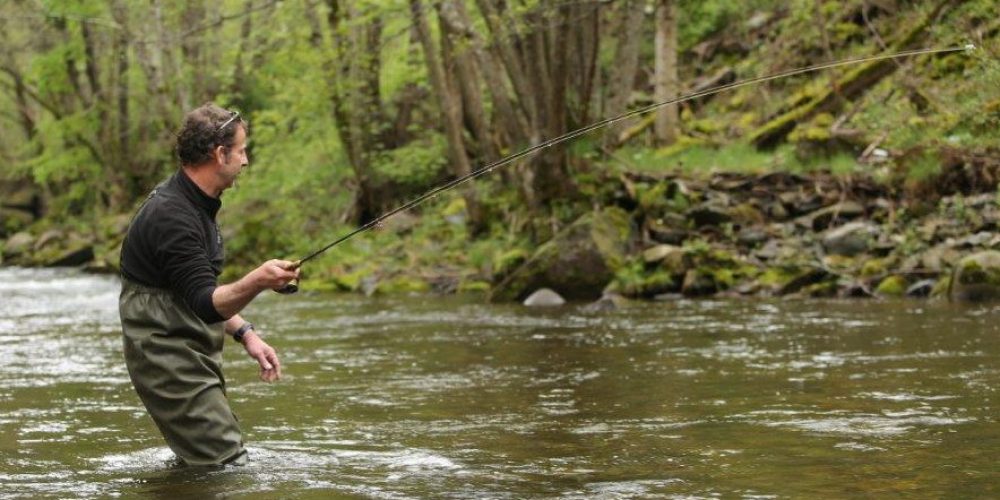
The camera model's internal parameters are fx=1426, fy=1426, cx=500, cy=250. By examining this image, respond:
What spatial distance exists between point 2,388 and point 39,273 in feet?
69.2

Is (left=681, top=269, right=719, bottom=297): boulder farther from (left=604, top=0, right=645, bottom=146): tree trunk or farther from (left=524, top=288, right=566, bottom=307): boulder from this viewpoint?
(left=604, top=0, right=645, bottom=146): tree trunk

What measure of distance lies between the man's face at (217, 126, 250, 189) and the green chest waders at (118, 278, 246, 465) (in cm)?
49

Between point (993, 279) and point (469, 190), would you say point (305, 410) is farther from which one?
point (469, 190)

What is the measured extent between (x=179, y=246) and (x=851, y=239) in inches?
468

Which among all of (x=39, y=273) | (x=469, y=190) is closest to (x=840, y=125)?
(x=469, y=190)

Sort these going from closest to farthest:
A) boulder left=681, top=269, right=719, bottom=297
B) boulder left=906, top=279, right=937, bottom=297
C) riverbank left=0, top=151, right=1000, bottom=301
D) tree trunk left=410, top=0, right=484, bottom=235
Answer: boulder left=906, top=279, right=937, bottom=297 < riverbank left=0, top=151, right=1000, bottom=301 < boulder left=681, top=269, right=719, bottom=297 < tree trunk left=410, top=0, right=484, bottom=235

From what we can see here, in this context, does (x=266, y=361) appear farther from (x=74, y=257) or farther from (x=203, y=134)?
(x=74, y=257)

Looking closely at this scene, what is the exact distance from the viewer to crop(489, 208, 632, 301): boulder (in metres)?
16.2

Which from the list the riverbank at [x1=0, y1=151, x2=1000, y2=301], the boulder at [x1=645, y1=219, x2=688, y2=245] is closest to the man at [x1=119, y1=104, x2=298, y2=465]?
the riverbank at [x1=0, y1=151, x2=1000, y2=301]

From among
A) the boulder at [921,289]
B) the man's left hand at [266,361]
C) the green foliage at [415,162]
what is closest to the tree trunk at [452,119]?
the green foliage at [415,162]

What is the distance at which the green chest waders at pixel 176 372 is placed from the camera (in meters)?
5.38

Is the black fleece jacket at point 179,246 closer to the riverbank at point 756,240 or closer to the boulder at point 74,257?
the riverbank at point 756,240

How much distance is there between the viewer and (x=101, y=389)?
923cm

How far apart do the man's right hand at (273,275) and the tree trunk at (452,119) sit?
16953 millimetres
